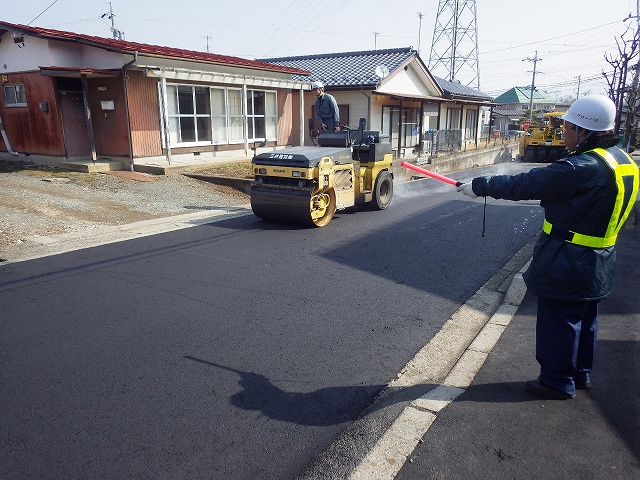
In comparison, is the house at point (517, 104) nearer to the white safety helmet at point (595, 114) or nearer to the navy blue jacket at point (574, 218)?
the white safety helmet at point (595, 114)

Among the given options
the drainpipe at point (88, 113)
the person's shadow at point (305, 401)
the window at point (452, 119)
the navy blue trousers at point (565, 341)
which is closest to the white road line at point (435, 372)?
the person's shadow at point (305, 401)

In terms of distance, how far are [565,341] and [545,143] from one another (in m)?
23.8

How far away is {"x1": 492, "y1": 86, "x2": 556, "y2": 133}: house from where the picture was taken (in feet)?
190

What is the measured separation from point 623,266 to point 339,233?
4.23 meters

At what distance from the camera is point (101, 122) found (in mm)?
14297

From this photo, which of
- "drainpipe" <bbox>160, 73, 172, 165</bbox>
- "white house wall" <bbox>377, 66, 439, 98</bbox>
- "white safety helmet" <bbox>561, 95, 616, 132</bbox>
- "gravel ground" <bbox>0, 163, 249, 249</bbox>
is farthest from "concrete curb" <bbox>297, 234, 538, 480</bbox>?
"white house wall" <bbox>377, 66, 439, 98</bbox>

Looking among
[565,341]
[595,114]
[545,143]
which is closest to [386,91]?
[545,143]

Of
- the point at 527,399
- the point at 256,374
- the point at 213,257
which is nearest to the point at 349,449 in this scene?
the point at 256,374

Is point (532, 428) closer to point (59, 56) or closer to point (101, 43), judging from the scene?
point (101, 43)

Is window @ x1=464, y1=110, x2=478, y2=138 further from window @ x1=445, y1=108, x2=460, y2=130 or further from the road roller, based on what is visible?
the road roller

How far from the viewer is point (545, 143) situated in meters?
24.3

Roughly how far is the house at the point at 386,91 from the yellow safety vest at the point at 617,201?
1666cm

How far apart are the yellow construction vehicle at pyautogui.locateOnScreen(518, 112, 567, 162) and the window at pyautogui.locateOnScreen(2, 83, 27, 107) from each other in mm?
22189

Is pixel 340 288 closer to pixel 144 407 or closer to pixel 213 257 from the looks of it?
pixel 213 257
